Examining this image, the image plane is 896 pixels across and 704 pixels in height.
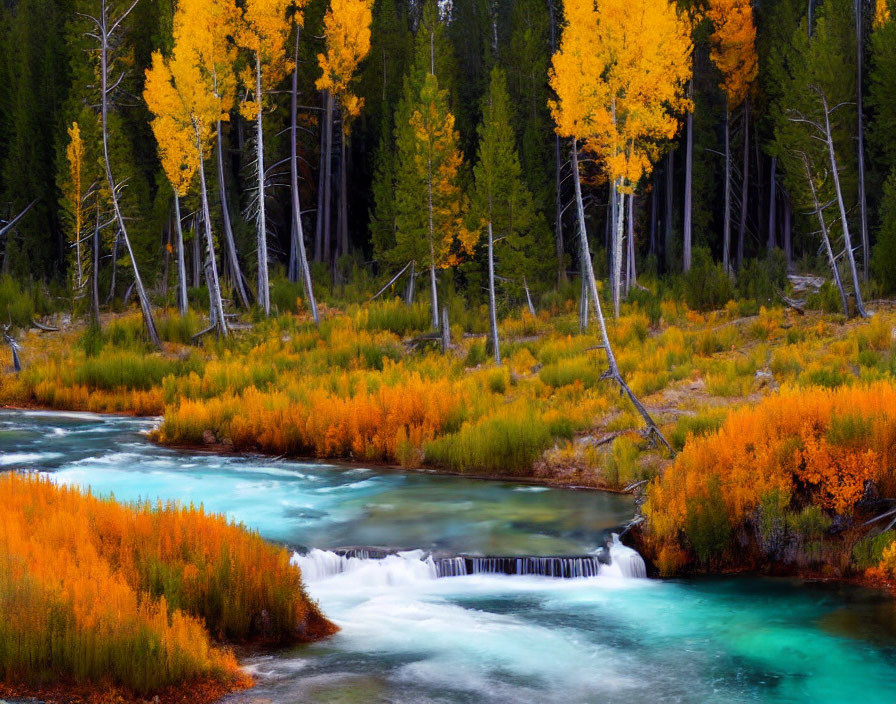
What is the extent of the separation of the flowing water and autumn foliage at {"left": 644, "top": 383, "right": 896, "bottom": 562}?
650 millimetres

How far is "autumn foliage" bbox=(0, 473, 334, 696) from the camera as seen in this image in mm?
5625

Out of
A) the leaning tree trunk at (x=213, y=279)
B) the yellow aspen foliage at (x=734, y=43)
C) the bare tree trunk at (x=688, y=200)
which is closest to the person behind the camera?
the leaning tree trunk at (x=213, y=279)

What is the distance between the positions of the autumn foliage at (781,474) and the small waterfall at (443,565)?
1.98ft

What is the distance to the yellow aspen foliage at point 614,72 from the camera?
58.2 ft

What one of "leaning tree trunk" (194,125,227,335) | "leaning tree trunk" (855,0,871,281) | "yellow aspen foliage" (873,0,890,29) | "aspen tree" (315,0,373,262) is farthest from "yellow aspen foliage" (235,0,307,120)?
"yellow aspen foliage" (873,0,890,29)

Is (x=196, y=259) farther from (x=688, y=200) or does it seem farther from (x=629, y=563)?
(x=629, y=563)

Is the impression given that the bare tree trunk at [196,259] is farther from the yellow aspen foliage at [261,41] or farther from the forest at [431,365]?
the yellow aspen foliage at [261,41]

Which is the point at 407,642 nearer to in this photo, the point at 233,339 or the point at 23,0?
the point at 233,339

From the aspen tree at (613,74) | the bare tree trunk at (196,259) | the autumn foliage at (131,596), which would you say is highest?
the aspen tree at (613,74)

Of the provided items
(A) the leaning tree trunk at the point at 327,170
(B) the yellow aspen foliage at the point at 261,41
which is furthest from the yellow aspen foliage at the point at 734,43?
(B) the yellow aspen foliage at the point at 261,41

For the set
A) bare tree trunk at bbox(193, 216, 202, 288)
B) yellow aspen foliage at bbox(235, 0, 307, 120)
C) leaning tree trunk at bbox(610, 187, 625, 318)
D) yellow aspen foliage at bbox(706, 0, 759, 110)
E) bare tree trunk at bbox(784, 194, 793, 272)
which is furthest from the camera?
bare tree trunk at bbox(784, 194, 793, 272)

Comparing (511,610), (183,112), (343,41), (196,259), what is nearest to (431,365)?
(183,112)

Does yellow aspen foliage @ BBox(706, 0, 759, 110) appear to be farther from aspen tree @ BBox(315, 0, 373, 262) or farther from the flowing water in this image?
the flowing water

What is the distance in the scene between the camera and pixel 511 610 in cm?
845
